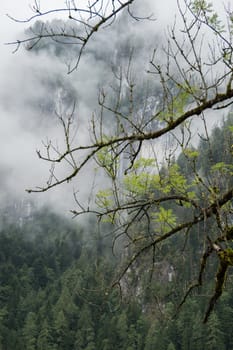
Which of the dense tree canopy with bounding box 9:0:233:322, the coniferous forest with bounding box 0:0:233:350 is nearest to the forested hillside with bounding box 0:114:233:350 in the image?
the coniferous forest with bounding box 0:0:233:350

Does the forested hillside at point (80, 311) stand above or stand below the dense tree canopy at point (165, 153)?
above

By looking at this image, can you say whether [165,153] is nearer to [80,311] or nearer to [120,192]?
[120,192]

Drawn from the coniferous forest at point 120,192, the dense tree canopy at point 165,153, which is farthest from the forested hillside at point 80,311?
the dense tree canopy at point 165,153

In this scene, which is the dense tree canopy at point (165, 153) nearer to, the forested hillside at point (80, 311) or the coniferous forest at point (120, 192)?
the coniferous forest at point (120, 192)

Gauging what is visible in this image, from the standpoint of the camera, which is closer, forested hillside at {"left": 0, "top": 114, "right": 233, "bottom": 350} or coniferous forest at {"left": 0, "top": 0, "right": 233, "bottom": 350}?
coniferous forest at {"left": 0, "top": 0, "right": 233, "bottom": 350}

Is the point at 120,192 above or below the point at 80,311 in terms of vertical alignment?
below

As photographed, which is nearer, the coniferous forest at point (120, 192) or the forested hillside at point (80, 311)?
the coniferous forest at point (120, 192)

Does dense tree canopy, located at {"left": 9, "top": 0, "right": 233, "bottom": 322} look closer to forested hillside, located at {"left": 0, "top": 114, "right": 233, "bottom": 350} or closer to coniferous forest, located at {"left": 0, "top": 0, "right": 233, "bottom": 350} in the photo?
coniferous forest, located at {"left": 0, "top": 0, "right": 233, "bottom": 350}

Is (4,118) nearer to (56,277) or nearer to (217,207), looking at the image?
(56,277)

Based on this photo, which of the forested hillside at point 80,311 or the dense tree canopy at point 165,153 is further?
the forested hillside at point 80,311

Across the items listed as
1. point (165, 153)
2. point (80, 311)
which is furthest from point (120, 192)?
point (80, 311)

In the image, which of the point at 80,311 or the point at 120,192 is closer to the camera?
the point at 120,192

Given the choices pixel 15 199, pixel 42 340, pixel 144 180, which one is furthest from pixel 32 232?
pixel 144 180

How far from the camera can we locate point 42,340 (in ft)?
154
